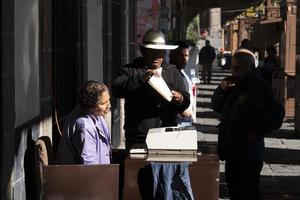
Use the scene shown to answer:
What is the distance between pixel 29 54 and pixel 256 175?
208 centimetres

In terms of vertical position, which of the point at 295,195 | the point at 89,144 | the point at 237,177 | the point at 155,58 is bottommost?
the point at 295,195

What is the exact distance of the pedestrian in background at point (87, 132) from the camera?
5.73 meters

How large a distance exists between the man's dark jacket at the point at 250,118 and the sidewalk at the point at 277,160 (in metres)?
0.21

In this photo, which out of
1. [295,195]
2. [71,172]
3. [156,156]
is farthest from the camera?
[295,195]

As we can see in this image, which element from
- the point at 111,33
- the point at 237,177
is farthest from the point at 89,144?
the point at 111,33

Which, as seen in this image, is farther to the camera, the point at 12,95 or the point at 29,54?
the point at 29,54

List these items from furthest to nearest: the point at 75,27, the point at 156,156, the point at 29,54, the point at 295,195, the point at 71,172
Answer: the point at 295,195
the point at 75,27
the point at 29,54
the point at 156,156
the point at 71,172

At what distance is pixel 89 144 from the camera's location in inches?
226

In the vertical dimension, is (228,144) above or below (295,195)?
above

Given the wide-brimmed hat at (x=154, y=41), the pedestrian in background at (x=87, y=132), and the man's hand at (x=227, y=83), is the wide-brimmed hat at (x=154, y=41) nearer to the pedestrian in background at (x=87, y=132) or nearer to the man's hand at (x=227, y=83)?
the man's hand at (x=227, y=83)

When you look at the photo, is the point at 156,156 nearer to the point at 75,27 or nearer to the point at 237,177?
the point at 237,177

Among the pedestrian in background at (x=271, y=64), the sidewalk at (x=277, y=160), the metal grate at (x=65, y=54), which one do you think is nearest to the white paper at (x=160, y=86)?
the sidewalk at (x=277, y=160)

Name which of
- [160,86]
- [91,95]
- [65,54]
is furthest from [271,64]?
[91,95]

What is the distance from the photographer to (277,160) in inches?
503
